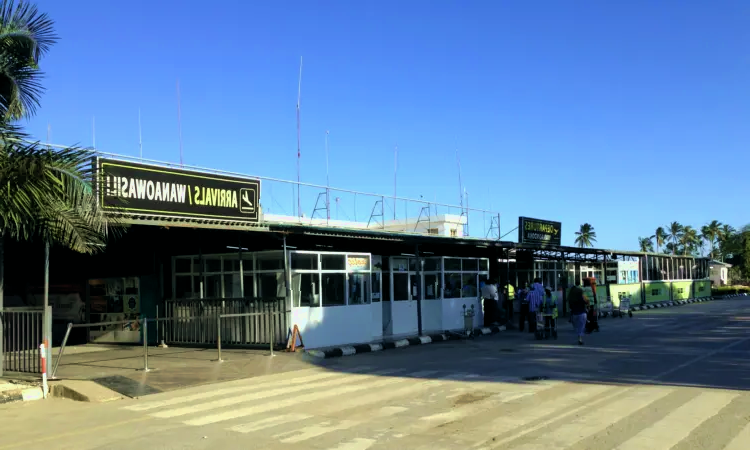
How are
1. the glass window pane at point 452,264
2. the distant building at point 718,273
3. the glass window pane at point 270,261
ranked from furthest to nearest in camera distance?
the distant building at point 718,273, the glass window pane at point 452,264, the glass window pane at point 270,261

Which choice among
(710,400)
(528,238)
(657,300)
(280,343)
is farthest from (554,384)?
(657,300)

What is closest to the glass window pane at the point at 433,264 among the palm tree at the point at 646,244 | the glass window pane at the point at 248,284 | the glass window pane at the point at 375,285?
the glass window pane at the point at 375,285

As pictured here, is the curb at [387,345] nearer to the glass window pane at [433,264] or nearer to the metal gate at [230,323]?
the metal gate at [230,323]

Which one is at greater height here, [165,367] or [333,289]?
[333,289]

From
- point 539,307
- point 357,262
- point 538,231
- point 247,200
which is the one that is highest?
point 247,200

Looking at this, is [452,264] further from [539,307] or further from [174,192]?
[174,192]

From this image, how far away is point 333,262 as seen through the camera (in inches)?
730

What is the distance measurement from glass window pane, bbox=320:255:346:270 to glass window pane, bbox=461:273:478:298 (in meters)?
7.21

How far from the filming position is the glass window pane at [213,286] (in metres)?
19.5

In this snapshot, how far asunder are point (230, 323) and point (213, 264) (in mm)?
2264

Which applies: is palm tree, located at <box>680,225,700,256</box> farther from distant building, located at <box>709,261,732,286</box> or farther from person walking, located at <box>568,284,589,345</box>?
person walking, located at <box>568,284,589,345</box>

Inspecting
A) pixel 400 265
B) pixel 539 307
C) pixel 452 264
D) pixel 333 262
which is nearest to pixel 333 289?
pixel 333 262

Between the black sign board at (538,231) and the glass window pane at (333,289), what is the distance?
10289 mm

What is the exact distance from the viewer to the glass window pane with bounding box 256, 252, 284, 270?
59.0 feet
